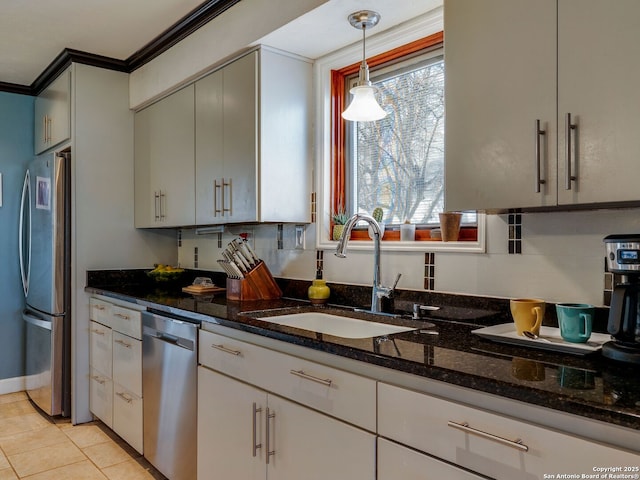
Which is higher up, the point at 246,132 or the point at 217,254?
the point at 246,132

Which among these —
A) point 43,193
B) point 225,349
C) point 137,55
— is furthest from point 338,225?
point 43,193

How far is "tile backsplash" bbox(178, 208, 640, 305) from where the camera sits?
1.55 m

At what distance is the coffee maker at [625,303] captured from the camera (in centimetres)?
117

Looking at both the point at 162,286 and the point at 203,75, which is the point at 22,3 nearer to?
the point at 203,75

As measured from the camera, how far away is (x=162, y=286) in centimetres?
332

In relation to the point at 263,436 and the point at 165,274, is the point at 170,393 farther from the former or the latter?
the point at 165,274

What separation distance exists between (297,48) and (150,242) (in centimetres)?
185

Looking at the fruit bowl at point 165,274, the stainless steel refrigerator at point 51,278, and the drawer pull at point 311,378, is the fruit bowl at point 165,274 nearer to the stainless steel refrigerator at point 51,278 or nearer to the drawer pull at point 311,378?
the stainless steel refrigerator at point 51,278

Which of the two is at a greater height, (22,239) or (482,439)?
(22,239)

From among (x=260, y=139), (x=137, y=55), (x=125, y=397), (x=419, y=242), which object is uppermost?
(x=137, y=55)

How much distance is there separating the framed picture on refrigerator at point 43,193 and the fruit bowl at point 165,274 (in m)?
0.78

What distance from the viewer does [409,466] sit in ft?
4.03

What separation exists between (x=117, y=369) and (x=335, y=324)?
57.4 inches

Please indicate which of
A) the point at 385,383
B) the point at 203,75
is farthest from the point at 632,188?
the point at 203,75
